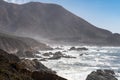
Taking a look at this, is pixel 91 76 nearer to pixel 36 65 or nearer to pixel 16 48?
pixel 36 65

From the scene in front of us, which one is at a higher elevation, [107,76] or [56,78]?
[56,78]

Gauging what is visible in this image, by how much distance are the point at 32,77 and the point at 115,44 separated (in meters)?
186

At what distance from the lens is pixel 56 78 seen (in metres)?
16.9

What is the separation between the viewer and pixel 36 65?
125 feet

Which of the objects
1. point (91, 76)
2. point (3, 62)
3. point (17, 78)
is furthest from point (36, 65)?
point (17, 78)

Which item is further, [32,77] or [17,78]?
[32,77]

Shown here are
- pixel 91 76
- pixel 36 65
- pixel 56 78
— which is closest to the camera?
pixel 56 78

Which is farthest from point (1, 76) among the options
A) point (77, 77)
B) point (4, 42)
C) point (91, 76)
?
point (4, 42)

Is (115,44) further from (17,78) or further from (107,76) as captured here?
(17,78)

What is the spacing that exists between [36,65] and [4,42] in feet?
140

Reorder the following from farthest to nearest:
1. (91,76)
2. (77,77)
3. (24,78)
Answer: (77,77), (91,76), (24,78)

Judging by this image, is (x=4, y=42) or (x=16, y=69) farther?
(x=4, y=42)

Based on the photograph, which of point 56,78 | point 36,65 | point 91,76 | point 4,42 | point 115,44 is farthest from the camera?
point 115,44

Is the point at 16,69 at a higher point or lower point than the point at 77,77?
higher
